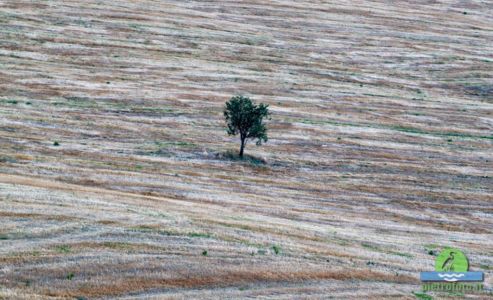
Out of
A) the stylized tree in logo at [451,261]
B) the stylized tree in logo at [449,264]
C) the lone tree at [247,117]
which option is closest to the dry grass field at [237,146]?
the stylized tree in logo at [451,261]

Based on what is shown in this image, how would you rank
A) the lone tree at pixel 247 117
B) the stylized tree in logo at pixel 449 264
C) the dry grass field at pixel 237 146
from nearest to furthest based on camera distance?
the dry grass field at pixel 237 146, the stylized tree in logo at pixel 449 264, the lone tree at pixel 247 117

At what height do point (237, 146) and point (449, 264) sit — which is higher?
point (237, 146)

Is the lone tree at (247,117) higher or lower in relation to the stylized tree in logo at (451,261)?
higher

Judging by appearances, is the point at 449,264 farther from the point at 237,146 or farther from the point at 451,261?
the point at 237,146

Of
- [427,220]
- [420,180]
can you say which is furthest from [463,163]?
[427,220]

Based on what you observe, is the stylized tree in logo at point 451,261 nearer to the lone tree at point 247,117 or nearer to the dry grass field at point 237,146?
the dry grass field at point 237,146

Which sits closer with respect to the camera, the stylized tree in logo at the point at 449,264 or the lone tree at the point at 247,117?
the stylized tree in logo at the point at 449,264

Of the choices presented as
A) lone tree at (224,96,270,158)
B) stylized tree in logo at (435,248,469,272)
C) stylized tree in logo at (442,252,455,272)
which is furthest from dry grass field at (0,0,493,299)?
lone tree at (224,96,270,158)

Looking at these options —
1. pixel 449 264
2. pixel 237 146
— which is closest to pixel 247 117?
pixel 237 146

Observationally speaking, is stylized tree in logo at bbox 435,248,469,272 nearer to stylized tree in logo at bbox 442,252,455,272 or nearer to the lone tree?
stylized tree in logo at bbox 442,252,455,272
